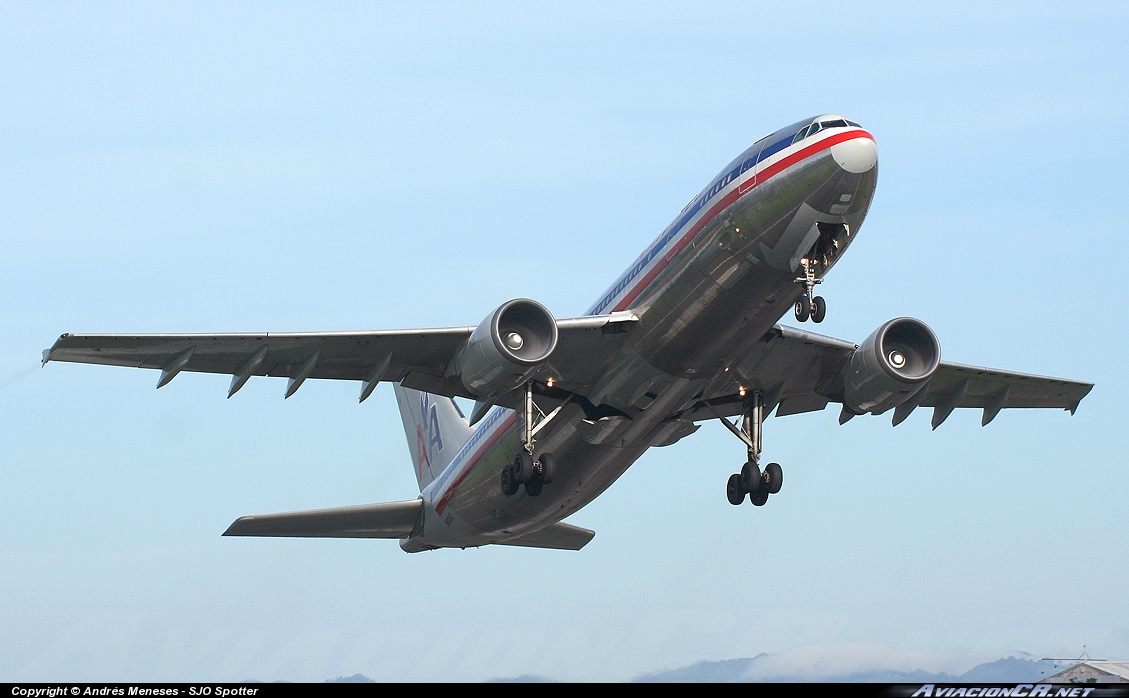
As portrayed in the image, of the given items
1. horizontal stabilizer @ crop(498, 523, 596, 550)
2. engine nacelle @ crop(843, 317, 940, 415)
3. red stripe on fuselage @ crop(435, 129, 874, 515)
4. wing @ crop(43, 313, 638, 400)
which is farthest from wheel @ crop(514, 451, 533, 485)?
horizontal stabilizer @ crop(498, 523, 596, 550)

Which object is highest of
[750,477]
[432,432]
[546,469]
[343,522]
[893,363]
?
[893,363]

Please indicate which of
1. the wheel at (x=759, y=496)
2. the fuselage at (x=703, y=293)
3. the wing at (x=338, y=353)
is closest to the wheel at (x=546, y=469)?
the fuselage at (x=703, y=293)

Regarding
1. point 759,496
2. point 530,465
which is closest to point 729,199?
point 530,465

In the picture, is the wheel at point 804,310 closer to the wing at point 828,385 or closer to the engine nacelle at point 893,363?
the wing at point 828,385

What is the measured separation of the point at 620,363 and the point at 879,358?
5.73 meters

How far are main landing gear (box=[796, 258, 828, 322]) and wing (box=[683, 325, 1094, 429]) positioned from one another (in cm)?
369

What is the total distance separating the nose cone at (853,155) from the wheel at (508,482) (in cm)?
1015

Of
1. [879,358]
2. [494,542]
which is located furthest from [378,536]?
[879,358]

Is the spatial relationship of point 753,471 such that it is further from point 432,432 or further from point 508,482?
point 432,432

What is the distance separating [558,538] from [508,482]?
841 cm

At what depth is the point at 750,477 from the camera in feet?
110

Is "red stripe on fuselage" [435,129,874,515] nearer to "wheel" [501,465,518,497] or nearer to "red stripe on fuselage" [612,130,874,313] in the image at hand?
"red stripe on fuselage" [612,130,874,313]

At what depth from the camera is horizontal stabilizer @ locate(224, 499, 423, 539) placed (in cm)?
3653
